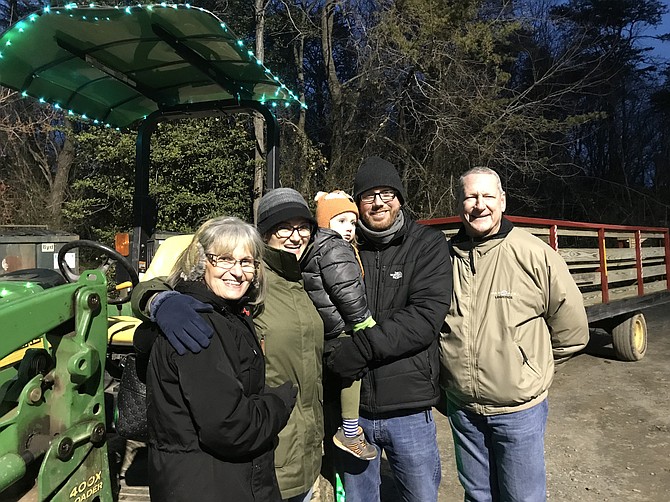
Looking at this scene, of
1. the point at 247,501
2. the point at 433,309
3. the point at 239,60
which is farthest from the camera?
the point at 239,60

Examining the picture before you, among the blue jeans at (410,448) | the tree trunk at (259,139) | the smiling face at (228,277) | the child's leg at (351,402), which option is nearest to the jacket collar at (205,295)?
the smiling face at (228,277)

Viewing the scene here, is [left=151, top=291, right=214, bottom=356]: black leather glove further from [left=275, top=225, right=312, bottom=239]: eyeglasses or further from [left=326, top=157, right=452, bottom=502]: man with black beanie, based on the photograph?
[left=326, top=157, right=452, bottom=502]: man with black beanie

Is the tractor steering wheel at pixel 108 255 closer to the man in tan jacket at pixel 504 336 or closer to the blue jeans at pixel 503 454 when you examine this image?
the man in tan jacket at pixel 504 336

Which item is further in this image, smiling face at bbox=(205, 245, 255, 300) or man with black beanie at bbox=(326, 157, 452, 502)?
man with black beanie at bbox=(326, 157, 452, 502)

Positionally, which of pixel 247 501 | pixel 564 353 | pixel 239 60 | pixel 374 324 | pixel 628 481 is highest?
pixel 239 60

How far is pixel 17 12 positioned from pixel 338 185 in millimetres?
10459

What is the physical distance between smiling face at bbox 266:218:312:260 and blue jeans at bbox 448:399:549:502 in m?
1.04

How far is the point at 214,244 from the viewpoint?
178 centimetres

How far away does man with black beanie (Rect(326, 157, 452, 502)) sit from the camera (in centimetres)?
217

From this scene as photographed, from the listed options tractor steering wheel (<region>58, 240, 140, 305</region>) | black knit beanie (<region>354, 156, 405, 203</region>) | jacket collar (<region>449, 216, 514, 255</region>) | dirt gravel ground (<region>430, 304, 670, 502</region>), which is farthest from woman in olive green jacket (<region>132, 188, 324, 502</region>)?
dirt gravel ground (<region>430, 304, 670, 502</region>)

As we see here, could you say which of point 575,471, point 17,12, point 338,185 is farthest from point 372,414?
point 17,12

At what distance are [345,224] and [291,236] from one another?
0.57 metres

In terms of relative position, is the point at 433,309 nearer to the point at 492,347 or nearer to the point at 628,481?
the point at 492,347

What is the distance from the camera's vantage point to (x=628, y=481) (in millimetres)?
3996
